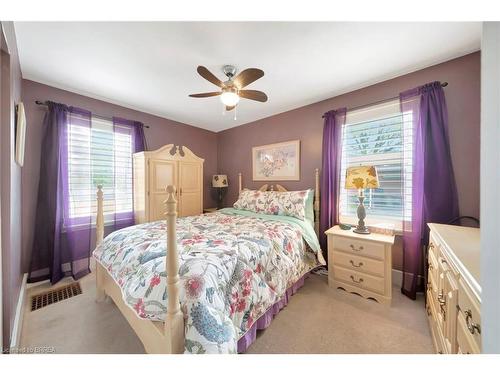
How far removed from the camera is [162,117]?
11.0 ft

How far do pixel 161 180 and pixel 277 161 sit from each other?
1.90 meters

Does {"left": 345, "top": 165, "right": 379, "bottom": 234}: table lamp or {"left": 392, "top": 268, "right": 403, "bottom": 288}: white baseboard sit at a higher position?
{"left": 345, "top": 165, "right": 379, "bottom": 234}: table lamp

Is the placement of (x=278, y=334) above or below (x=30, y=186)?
below

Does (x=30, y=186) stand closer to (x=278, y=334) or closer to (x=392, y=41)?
(x=278, y=334)

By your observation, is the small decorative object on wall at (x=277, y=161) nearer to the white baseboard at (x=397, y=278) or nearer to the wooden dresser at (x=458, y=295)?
the white baseboard at (x=397, y=278)

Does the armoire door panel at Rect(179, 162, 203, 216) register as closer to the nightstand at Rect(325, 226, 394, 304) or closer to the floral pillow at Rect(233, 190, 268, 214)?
the floral pillow at Rect(233, 190, 268, 214)

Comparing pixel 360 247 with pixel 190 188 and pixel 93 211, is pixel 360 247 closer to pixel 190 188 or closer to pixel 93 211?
pixel 190 188

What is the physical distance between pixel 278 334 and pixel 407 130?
7.85 ft

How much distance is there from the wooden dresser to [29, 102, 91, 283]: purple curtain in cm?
345

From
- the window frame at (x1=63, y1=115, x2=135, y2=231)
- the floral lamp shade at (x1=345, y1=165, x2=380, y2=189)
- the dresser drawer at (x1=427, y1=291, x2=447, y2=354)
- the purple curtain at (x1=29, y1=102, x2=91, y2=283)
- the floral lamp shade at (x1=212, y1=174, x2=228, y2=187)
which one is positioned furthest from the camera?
the floral lamp shade at (x1=212, y1=174, x2=228, y2=187)

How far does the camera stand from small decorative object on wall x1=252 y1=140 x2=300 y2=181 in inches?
119

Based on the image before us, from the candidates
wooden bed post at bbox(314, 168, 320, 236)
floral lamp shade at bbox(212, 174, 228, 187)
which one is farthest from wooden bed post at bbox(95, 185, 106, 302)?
wooden bed post at bbox(314, 168, 320, 236)

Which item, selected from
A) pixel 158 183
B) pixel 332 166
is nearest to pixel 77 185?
pixel 158 183
